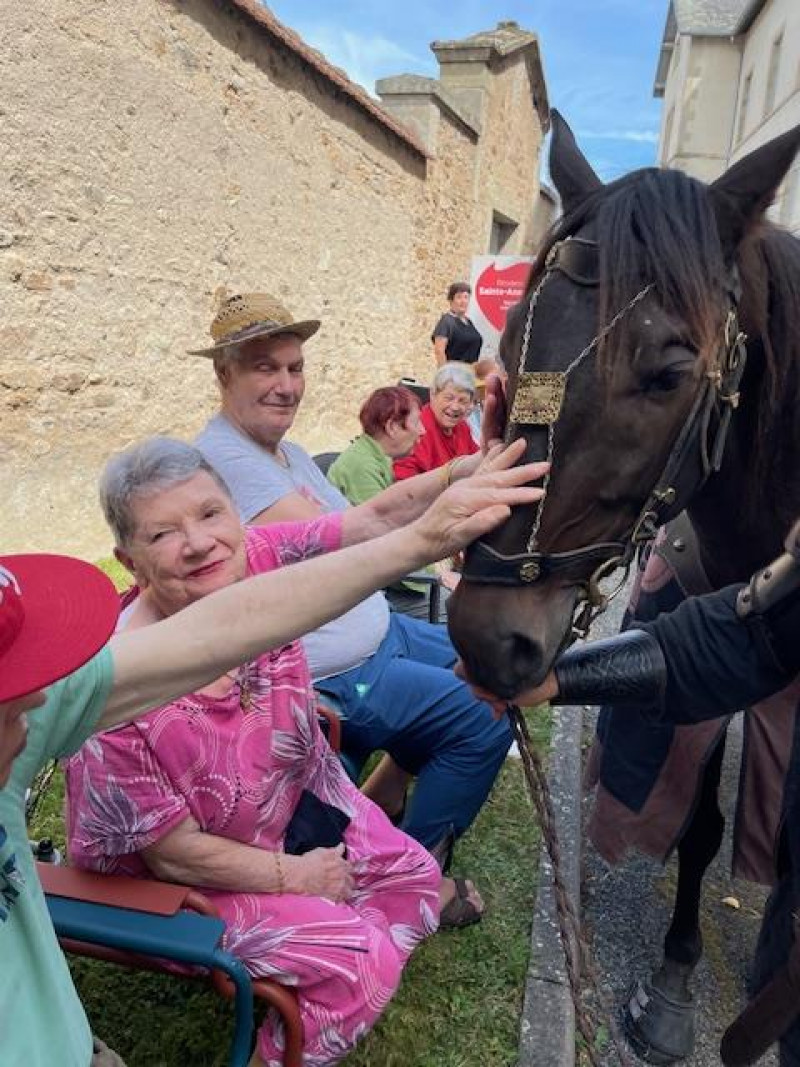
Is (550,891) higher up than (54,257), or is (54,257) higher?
(54,257)

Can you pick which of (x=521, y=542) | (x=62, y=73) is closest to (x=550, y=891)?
(x=521, y=542)

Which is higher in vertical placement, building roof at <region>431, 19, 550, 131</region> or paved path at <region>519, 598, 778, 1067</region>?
building roof at <region>431, 19, 550, 131</region>

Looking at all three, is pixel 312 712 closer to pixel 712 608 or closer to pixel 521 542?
A: pixel 521 542

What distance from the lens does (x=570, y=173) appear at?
1.78 m

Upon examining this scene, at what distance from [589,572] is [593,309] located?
0.48 metres

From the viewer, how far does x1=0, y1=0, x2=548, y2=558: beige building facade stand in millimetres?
4875

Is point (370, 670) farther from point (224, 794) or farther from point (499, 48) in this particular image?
point (499, 48)

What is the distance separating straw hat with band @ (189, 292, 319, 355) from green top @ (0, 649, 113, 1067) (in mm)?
1802

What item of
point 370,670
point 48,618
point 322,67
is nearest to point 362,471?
point 370,670

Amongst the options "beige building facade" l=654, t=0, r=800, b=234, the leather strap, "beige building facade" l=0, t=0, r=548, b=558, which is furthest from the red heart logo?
"beige building facade" l=654, t=0, r=800, b=234

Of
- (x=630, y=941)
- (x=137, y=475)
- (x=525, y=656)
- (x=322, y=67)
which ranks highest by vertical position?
(x=322, y=67)

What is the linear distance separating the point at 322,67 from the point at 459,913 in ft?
24.6

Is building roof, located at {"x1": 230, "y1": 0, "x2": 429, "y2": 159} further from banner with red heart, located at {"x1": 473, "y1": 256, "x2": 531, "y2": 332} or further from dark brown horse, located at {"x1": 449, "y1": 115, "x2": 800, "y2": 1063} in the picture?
dark brown horse, located at {"x1": 449, "y1": 115, "x2": 800, "y2": 1063}

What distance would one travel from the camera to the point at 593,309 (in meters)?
1.46
